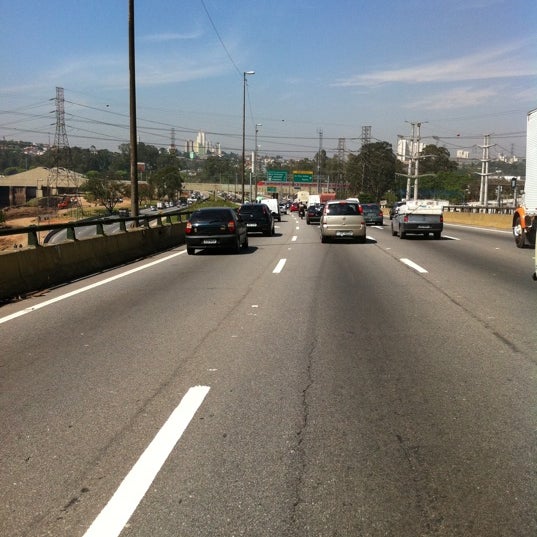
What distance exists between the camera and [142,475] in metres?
3.82

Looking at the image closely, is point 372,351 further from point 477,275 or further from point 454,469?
point 477,275

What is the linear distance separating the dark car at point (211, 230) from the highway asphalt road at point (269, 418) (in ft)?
32.0

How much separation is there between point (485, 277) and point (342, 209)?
11.7m

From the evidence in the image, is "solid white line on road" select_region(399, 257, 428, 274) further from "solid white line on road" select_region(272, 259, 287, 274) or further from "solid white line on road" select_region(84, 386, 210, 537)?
"solid white line on road" select_region(84, 386, 210, 537)

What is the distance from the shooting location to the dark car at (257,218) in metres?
30.5

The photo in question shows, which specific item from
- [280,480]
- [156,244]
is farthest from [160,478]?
[156,244]

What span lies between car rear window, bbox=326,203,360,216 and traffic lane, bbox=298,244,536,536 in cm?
1673

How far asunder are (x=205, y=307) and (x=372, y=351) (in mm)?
3811

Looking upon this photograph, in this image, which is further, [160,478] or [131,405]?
[131,405]

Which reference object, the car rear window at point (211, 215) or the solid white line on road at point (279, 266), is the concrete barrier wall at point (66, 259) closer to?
the car rear window at point (211, 215)

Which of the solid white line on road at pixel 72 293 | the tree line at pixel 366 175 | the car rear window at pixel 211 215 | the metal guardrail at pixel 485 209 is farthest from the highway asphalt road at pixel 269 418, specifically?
the tree line at pixel 366 175

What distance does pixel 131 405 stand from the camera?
5.16m

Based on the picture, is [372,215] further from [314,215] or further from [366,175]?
[366,175]

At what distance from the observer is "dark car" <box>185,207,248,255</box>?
2012 cm
